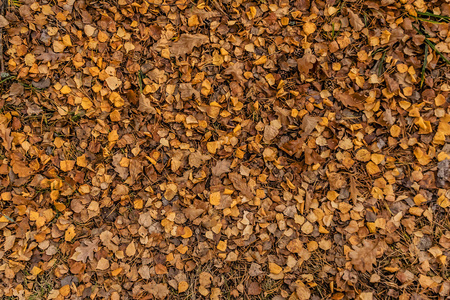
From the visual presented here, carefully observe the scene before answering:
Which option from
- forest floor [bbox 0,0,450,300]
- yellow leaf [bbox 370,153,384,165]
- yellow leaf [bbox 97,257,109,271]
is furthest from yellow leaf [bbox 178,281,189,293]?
yellow leaf [bbox 370,153,384,165]

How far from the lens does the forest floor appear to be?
62.5 inches

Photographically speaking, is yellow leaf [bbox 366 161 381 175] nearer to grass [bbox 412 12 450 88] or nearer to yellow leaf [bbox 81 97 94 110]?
grass [bbox 412 12 450 88]

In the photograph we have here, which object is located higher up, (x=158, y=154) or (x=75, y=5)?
(x=75, y=5)

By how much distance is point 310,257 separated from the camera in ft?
5.22

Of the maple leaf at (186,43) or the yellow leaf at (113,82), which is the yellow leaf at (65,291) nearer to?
the yellow leaf at (113,82)

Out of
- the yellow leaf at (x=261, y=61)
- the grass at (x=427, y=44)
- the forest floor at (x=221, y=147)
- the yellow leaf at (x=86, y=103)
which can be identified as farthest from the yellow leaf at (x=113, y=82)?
the grass at (x=427, y=44)

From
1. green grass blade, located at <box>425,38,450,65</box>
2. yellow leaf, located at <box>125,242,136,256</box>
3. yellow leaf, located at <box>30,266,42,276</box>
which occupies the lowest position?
yellow leaf, located at <box>30,266,42,276</box>

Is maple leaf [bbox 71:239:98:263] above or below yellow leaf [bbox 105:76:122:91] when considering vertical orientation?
below

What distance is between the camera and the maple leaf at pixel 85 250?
1590mm

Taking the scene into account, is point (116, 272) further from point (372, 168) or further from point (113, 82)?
point (372, 168)

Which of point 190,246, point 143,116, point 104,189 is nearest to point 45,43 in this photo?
point 143,116

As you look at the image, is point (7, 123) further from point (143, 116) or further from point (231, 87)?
point (231, 87)

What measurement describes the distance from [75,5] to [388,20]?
168 centimetres

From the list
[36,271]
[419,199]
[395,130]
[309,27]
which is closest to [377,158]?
[395,130]
